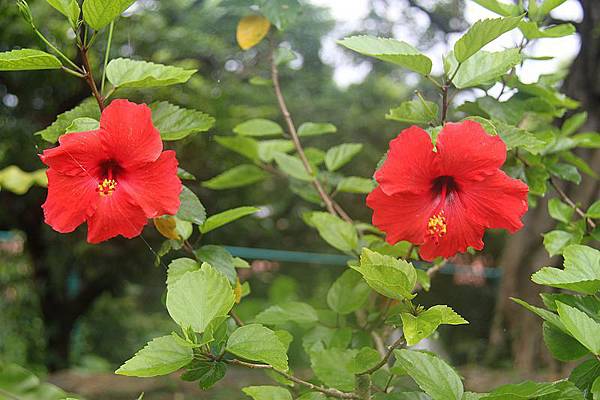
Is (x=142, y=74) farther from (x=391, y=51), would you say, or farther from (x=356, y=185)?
(x=356, y=185)

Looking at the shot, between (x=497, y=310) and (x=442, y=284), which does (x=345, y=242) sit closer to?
(x=497, y=310)

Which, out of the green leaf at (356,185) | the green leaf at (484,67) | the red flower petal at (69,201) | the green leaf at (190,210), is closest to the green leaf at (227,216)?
the green leaf at (190,210)

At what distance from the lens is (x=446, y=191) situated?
64 centimetres

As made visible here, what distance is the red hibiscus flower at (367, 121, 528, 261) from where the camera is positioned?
0.60 m

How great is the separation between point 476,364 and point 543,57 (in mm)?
2687

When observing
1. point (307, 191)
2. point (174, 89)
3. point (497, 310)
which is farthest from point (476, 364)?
point (307, 191)

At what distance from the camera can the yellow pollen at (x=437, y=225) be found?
631 millimetres

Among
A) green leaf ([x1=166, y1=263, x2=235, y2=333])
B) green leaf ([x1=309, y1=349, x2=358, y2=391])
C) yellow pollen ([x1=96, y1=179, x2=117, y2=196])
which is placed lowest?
green leaf ([x1=309, y1=349, x2=358, y2=391])

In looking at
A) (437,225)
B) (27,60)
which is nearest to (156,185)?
(27,60)

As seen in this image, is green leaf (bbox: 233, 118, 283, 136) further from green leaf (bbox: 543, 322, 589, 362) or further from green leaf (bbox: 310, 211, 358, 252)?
green leaf (bbox: 543, 322, 589, 362)

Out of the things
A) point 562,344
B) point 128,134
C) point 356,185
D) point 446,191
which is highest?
point 128,134

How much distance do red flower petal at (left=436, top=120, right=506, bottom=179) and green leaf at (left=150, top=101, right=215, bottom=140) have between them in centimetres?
23

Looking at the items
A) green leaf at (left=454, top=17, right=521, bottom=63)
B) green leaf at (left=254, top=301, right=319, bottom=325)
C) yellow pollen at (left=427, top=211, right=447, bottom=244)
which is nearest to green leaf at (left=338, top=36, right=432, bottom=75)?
green leaf at (left=454, top=17, right=521, bottom=63)

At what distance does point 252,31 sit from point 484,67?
0.49 metres
